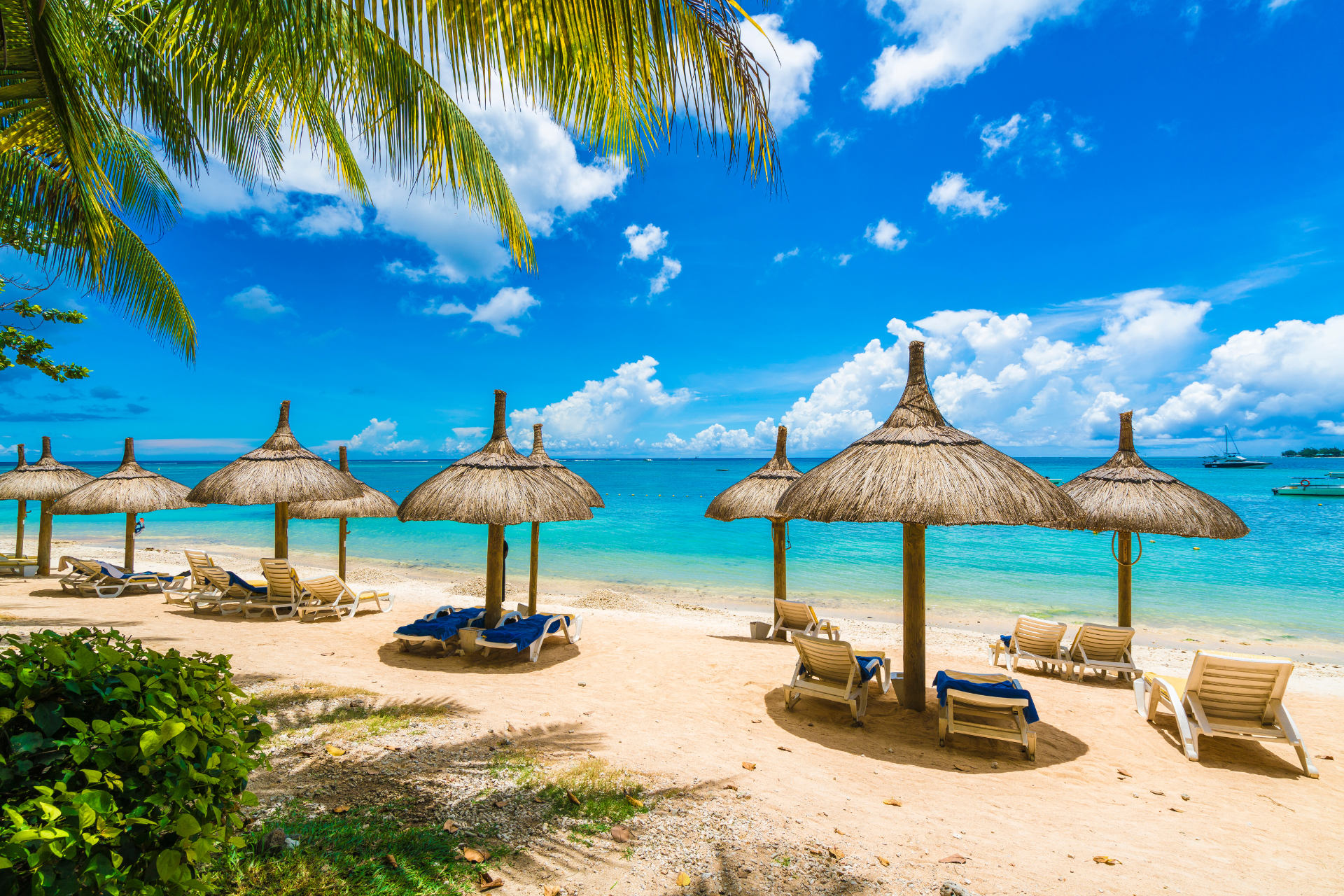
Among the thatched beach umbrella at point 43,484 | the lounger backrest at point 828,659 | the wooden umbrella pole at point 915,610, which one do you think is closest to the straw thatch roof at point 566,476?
the lounger backrest at point 828,659

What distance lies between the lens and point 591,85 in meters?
2.93

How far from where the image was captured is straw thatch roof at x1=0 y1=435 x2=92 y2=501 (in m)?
11.3

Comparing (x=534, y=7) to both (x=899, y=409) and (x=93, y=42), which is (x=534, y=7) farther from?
(x=899, y=409)

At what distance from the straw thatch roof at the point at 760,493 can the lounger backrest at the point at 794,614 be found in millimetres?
1197

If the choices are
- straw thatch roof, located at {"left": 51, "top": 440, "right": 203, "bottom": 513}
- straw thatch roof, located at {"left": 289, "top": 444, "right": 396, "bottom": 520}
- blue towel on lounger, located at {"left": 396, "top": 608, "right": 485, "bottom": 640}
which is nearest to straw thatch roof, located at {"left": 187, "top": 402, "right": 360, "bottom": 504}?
straw thatch roof, located at {"left": 289, "top": 444, "right": 396, "bottom": 520}

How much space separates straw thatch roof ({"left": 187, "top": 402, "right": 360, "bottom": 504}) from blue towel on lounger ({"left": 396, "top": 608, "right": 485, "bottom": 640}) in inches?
128

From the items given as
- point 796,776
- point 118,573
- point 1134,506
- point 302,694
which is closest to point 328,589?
point 302,694

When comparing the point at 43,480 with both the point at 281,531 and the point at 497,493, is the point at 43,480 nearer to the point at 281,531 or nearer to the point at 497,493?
the point at 281,531

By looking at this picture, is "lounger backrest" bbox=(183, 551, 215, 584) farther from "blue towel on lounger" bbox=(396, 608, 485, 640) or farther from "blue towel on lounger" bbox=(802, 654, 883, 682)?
"blue towel on lounger" bbox=(802, 654, 883, 682)

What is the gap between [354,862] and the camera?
93.4 inches

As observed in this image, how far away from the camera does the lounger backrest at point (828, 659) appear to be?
5.04 meters

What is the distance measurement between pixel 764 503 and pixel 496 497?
372 centimetres

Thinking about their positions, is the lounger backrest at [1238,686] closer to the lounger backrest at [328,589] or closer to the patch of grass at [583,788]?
Answer: the patch of grass at [583,788]

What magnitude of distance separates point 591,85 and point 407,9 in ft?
2.81
